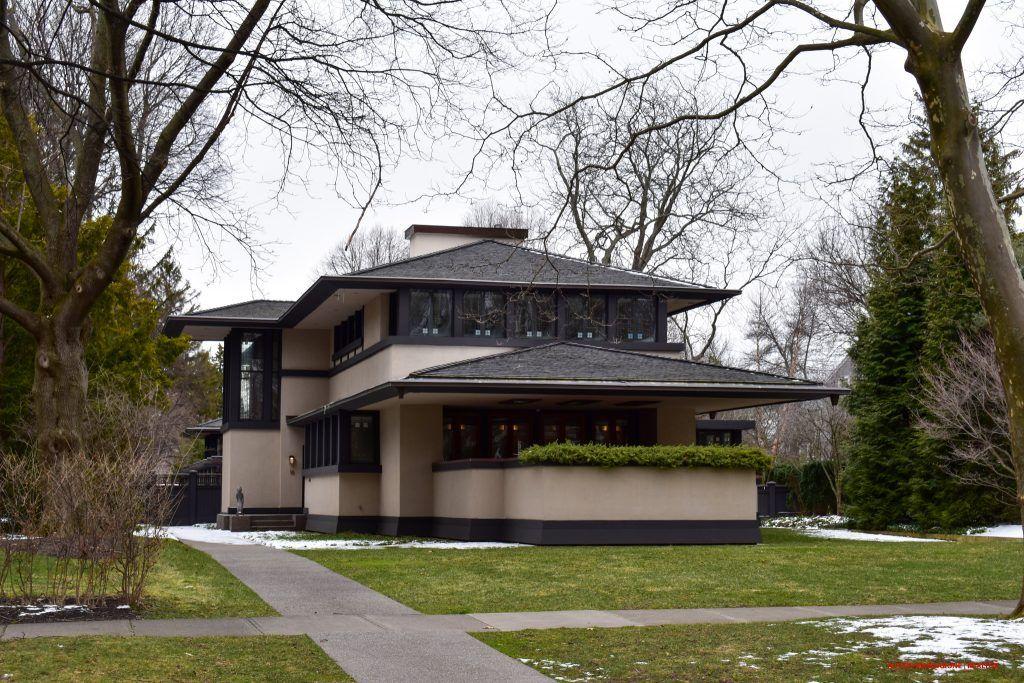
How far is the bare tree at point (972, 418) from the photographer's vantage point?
2633 cm

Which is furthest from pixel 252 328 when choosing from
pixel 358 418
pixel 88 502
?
pixel 88 502

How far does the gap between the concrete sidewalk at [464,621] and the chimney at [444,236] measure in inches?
849

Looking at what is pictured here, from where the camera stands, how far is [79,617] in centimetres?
1188

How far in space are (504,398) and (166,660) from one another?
16473 mm

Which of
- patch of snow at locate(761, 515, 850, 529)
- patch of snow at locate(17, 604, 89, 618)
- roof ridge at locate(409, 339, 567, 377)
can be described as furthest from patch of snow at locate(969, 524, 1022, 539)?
patch of snow at locate(17, 604, 89, 618)

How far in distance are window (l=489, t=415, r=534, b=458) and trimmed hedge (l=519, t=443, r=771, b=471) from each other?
377cm

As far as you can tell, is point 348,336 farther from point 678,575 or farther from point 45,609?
point 45,609

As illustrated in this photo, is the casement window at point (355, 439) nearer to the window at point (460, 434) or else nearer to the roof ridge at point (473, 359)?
the window at point (460, 434)

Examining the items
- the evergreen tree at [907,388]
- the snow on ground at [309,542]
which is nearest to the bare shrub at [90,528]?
the snow on ground at [309,542]

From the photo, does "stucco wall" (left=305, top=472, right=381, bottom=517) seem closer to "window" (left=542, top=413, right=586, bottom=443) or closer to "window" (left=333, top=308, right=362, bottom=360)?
"window" (left=333, top=308, right=362, bottom=360)

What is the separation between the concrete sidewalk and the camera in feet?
37.1

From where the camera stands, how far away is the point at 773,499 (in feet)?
141

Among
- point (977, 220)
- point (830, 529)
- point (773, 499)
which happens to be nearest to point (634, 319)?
point (830, 529)

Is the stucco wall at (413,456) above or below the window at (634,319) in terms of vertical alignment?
below
